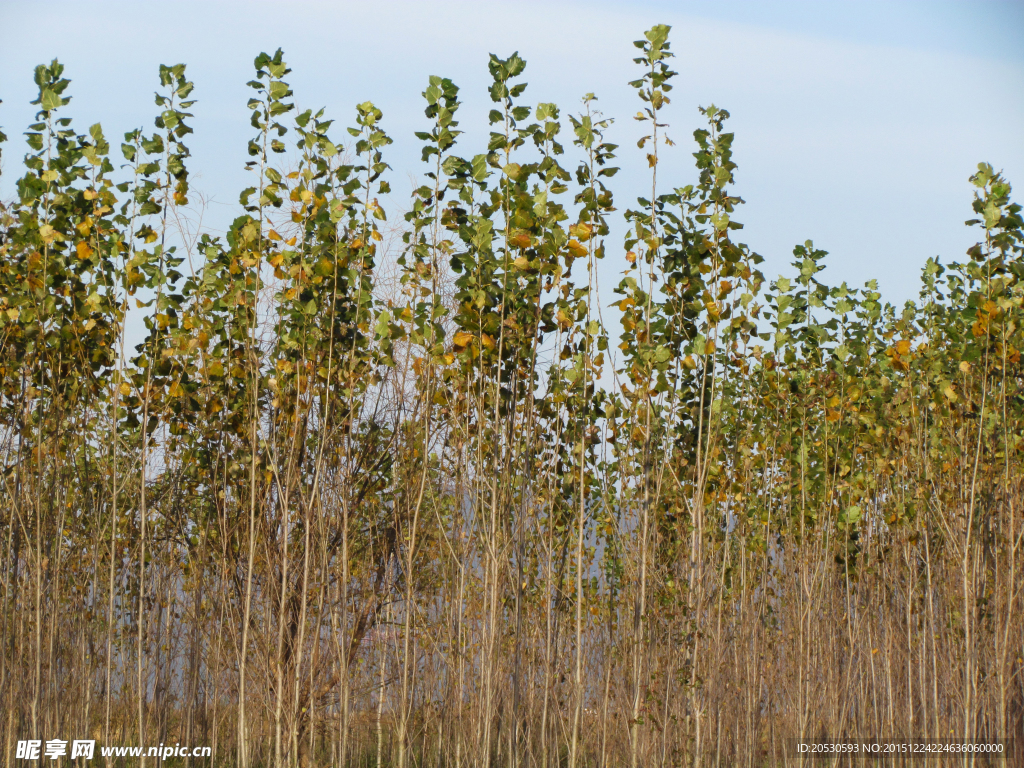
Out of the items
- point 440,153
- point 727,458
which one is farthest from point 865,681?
point 440,153

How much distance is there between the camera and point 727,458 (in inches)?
339

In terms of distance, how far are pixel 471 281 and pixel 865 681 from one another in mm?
4681

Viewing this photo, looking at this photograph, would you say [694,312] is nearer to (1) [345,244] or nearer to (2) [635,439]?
(2) [635,439]

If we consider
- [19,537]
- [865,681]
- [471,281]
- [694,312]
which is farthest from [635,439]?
[19,537]

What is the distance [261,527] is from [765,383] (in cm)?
493

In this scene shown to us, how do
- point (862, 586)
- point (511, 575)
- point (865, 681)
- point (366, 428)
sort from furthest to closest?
point (862, 586), point (865, 681), point (366, 428), point (511, 575)

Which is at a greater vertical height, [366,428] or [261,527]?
[366,428]

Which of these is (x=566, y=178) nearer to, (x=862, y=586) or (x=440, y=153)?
(x=440, y=153)

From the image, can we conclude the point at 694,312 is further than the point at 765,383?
No

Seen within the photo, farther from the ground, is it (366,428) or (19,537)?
(366,428)

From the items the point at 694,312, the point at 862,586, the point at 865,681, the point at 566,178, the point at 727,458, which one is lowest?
the point at 865,681

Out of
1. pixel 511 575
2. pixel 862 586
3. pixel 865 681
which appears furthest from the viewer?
pixel 862 586

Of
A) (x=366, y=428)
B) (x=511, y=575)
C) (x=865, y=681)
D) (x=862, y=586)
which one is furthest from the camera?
(x=862, y=586)

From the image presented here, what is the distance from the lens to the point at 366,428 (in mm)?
7234
